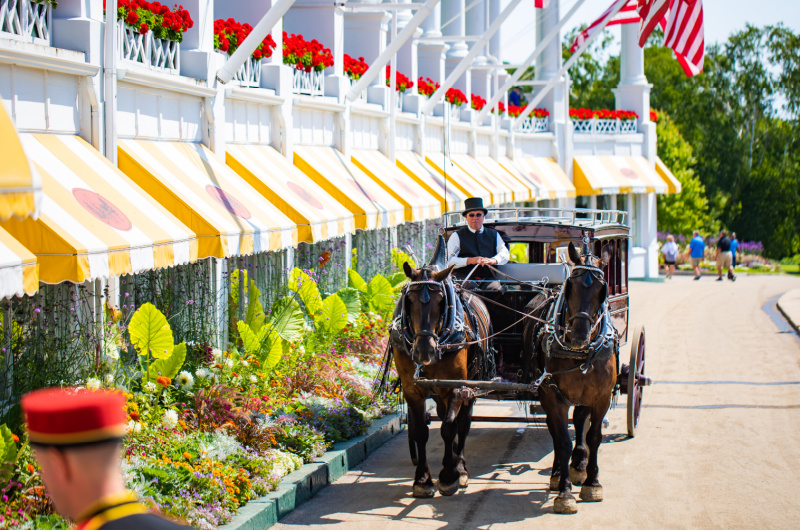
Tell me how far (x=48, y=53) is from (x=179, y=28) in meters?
3.03

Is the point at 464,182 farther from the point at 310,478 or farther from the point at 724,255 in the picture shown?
the point at 724,255

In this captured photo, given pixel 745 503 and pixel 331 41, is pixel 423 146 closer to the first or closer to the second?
pixel 331 41

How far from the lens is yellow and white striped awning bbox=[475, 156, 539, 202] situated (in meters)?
29.5

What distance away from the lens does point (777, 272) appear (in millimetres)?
44125

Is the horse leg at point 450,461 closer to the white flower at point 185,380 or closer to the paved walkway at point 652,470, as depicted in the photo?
the paved walkway at point 652,470

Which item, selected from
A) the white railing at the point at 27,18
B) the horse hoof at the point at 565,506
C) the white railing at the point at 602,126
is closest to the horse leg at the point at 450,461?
the horse hoof at the point at 565,506

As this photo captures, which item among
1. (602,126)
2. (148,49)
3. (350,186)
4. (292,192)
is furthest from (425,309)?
(602,126)

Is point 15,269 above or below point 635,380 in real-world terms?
above

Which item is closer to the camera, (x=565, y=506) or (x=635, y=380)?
(x=565, y=506)

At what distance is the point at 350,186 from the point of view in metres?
15.9

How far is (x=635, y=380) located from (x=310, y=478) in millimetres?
3990

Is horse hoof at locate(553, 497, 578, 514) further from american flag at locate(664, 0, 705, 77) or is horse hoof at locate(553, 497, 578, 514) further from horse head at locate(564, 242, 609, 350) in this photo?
american flag at locate(664, 0, 705, 77)

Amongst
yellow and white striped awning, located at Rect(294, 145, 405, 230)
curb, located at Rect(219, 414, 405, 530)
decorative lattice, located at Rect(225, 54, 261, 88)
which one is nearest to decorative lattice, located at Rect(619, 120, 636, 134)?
yellow and white striped awning, located at Rect(294, 145, 405, 230)

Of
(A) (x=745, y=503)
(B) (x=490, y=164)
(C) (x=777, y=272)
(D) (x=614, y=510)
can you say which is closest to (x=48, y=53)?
(D) (x=614, y=510)
